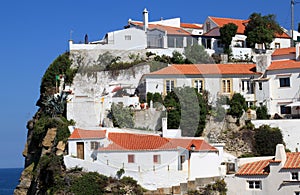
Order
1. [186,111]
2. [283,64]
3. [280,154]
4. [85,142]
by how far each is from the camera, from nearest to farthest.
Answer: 1. [280,154]
2. [85,142]
3. [186,111]
4. [283,64]

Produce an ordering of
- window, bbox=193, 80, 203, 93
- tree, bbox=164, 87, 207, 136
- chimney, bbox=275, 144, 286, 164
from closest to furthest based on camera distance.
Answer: chimney, bbox=275, 144, 286, 164 → tree, bbox=164, 87, 207, 136 → window, bbox=193, 80, 203, 93

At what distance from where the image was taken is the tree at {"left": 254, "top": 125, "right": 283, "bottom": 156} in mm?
47750

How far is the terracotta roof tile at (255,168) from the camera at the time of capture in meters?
40.5

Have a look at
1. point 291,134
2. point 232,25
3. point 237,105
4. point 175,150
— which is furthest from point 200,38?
point 175,150

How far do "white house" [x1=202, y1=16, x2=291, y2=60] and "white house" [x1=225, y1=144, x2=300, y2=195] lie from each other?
21.1m

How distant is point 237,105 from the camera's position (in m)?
50.8

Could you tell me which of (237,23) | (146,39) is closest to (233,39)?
(237,23)

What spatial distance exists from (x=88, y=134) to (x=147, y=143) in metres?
4.26

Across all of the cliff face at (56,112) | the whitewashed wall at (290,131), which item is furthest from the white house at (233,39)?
the whitewashed wall at (290,131)

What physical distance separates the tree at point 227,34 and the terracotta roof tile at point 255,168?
20395 mm

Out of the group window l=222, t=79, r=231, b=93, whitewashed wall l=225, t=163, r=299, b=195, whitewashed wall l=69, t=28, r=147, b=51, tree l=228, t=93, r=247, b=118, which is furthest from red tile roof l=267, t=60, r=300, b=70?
whitewashed wall l=225, t=163, r=299, b=195

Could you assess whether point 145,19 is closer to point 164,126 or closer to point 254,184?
point 164,126

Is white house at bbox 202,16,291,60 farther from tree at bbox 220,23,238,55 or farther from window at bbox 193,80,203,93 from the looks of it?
window at bbox 193,80,203,93

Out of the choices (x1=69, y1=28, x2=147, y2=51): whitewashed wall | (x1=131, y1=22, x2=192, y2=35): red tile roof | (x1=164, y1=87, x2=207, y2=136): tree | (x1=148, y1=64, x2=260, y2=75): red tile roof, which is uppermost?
(x1=131, y1=22, x2=192, y2=35): red tile roof
